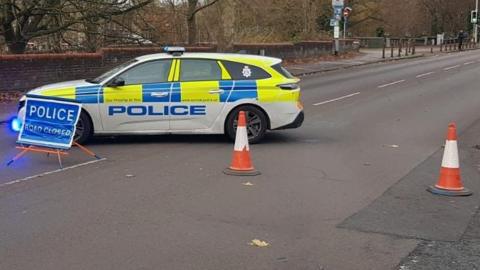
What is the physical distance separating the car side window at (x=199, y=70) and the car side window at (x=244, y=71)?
7.5 inches

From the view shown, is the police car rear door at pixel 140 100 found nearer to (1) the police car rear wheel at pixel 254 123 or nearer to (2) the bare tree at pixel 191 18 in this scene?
(1) the police car rear wheel at pixel 254 123

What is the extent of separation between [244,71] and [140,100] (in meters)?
1.81

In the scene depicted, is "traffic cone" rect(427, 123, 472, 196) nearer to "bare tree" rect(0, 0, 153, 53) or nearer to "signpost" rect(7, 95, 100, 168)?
"signpost" rect(7, 95, 100, 168)

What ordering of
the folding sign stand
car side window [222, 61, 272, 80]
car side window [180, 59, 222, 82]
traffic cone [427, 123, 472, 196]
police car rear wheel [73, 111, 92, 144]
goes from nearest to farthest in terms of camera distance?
traffic cone [427, 123, 472, 196] → the folding sign stand → police car rear wheel [73, 111, 92, 144] → car side window [180, 59, 222, 82] → car side window [222, 61, 272, 80]

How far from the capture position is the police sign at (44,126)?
8.77 meters

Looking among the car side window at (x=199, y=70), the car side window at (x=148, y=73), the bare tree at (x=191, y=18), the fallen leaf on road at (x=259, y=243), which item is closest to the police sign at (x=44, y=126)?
the car side window at (x=148, y=73)

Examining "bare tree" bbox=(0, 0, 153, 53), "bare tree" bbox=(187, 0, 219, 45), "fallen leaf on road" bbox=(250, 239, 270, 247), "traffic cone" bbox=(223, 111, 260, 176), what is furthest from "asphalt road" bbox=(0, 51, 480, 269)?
"bare tree" bbox=(187, 0, 219, 45)

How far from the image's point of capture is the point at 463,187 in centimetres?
738

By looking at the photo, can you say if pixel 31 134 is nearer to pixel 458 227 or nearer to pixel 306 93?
pixel 458 227

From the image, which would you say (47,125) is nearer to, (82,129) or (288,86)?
(82,129)

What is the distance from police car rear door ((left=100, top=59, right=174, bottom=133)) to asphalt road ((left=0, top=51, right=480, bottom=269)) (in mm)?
344

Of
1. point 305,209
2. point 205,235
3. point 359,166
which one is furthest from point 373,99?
point 205,235

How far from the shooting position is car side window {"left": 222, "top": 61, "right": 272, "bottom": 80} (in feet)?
34.9

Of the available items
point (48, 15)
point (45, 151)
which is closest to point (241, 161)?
point (45, 151)
